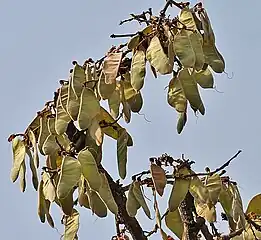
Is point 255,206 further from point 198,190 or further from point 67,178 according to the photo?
point 67,178

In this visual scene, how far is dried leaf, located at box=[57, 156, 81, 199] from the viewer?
1.08m

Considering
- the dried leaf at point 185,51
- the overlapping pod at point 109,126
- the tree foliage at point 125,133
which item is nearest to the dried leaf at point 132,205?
Answer: the tree foliage at point 125,133

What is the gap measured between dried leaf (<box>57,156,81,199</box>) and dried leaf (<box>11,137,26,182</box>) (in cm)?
20

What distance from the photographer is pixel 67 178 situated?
42.9 inches

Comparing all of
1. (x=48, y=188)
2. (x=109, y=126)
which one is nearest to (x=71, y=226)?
(x=48, y=188)

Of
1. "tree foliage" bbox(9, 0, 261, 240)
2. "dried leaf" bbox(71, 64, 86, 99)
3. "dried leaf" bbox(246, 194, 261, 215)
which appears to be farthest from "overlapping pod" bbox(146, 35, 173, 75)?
Result: "dried leaf" bbox(246, 194, 261, 215)

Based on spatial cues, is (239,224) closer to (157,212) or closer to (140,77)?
(157,212)

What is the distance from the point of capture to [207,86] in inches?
45.9

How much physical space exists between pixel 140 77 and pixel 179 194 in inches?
8.2

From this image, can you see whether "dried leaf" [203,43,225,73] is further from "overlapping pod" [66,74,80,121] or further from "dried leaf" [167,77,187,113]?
"overlapping pod" [66,74,80,121]

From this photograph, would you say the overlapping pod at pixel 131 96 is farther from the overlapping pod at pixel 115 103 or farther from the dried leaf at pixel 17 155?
the dried leaf at pixel 17 155

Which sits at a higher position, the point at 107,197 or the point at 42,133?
the point at 42,133

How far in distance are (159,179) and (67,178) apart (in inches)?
6.2

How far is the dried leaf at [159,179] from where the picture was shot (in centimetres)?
114
